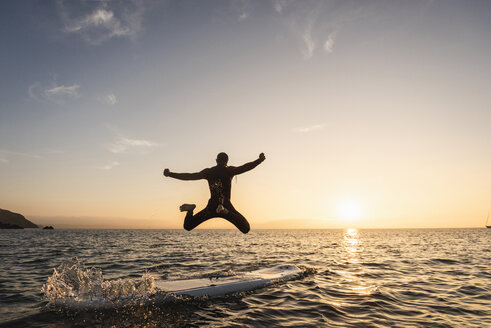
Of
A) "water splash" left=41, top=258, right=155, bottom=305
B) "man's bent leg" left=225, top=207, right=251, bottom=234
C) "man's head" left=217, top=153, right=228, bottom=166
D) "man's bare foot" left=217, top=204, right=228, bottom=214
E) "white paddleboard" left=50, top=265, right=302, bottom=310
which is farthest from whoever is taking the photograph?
"water splash" left=41, top=258, right=155, bottom=305

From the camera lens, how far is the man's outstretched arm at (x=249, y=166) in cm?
778

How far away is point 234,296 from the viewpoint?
37.6 feet

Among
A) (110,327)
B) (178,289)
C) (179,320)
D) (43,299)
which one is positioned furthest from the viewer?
(178,289)

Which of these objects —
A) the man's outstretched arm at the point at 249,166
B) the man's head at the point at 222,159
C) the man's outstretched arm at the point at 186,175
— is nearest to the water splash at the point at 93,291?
the man's outstretched arm at the point at 186,175

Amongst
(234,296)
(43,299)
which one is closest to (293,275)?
(234,296)

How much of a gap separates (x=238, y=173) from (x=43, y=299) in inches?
320

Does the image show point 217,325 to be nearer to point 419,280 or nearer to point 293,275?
point 293,275

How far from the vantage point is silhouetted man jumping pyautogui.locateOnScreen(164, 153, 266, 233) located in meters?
8.02

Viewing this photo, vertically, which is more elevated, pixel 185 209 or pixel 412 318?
pixel 185 209

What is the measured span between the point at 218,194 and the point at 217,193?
37 mm

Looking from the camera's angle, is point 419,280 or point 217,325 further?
point 419,280

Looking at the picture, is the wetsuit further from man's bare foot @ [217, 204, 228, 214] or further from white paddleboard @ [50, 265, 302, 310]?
white paddleboard @ [50, 265, 302, 310]

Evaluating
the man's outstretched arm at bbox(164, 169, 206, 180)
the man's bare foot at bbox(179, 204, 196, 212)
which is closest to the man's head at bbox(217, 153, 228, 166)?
the man's outstretched arm at bbox(164, 169, 206, 180)

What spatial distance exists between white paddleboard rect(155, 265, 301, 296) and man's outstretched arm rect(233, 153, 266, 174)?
17.8 feet
